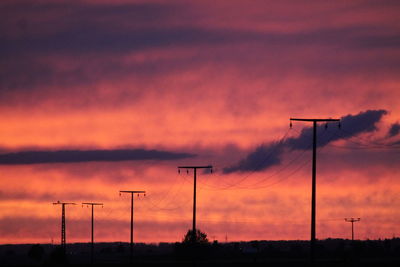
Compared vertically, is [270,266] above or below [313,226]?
below

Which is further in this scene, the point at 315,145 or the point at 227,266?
the point at 227,266

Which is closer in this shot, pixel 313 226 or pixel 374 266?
pixel 313 226

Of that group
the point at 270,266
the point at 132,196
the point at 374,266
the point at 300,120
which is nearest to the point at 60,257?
the point at 132,196

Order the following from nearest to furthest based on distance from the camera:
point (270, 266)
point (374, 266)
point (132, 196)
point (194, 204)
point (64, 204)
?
point (194, 204)
point (374, 266)
point (270, 266)
point (132, 196)
point (64, 204)

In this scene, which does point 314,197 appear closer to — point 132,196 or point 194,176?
point 194,176

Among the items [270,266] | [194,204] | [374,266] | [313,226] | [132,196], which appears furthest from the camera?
[132,196]

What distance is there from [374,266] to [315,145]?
58.0m

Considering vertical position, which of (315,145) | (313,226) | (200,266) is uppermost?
(315,145)

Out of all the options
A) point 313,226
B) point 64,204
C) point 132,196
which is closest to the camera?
point 313,226

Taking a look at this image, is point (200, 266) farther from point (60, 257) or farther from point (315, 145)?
point (315, 145)

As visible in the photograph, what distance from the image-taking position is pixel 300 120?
9456cm

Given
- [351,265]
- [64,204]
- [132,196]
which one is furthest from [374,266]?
[64,204]

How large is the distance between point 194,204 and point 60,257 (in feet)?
139

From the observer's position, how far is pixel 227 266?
561 ft
